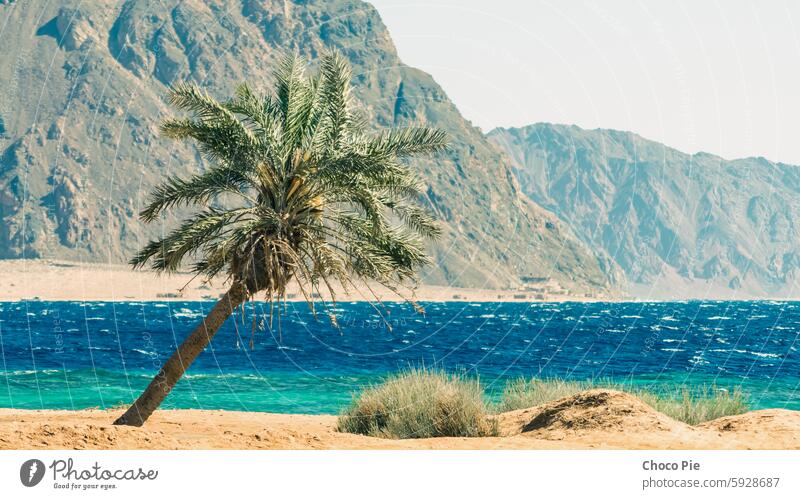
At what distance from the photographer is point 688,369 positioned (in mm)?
53781

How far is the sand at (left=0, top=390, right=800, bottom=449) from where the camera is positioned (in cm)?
1554

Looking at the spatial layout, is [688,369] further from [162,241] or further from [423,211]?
[162,241]

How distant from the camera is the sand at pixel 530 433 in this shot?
51.0ft

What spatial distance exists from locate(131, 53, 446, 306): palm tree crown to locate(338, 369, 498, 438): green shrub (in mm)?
2665

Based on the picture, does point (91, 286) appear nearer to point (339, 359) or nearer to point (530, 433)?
point (339, 359)

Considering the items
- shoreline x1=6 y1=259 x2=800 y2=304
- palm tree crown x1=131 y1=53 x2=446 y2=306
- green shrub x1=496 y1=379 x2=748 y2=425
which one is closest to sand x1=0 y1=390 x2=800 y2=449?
green shrub x1=496 y1=379 x2=748 y2=425

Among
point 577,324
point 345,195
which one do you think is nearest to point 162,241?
point 345,195

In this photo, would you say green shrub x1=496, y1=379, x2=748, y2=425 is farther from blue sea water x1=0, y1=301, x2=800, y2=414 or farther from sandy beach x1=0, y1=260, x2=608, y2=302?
sandy beach x1=0, y1=260, x2=608, y2=302

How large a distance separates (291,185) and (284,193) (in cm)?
25
